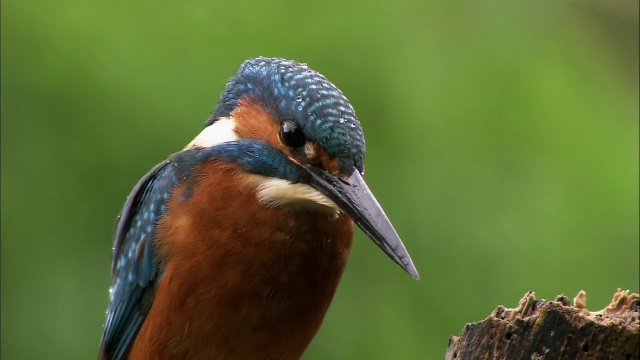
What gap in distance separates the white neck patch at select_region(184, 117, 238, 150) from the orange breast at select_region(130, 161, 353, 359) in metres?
0.12

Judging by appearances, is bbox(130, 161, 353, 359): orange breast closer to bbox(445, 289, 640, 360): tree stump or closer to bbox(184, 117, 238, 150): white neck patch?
bbox(184, 117, 238, 150): white neck patch

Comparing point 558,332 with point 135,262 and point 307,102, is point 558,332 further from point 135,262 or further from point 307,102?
point 135,262

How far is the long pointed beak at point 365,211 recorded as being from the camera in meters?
3.25

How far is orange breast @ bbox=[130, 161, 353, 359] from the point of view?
11.7 feet

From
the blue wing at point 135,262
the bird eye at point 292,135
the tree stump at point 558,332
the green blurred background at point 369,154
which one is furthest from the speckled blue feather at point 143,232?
the tree stump at point 558,332

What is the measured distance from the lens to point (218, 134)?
3.83 m

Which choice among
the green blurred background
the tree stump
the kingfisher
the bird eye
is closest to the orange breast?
the kingfisher

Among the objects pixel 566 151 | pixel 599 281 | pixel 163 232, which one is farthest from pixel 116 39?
pixel 599 281

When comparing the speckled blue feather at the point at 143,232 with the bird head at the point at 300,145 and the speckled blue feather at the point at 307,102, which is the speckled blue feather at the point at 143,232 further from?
the speckled blue feather at the point at 307,102

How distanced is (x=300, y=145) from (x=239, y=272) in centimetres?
53

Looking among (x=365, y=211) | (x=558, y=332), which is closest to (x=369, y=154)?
(x=365, y=211)

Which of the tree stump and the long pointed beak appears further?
the long pointed beak

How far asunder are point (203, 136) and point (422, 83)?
→ 1200mm

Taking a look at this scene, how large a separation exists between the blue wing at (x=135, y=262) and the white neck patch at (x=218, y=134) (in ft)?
0.51
